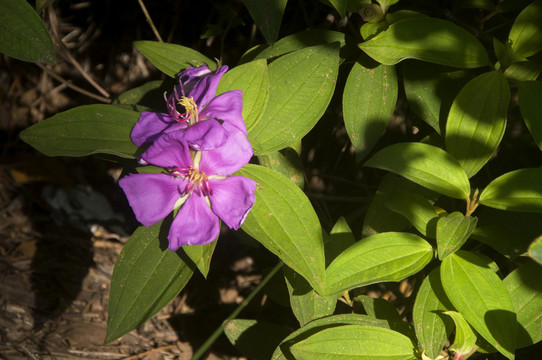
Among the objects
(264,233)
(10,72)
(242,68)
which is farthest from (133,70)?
(264,233)

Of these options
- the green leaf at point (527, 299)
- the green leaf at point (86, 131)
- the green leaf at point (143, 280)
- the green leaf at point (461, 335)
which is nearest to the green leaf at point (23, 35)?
the green leaf at point (86, 131)

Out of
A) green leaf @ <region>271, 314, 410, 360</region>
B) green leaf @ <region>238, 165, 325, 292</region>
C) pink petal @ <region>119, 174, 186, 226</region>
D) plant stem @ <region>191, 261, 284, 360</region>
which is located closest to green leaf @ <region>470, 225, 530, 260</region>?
green leaf @ <region>271, 314, 410, 360</region>

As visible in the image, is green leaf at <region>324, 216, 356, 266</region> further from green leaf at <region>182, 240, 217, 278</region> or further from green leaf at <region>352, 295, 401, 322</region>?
green leaf at <region>182, 240, 217, 278</region>

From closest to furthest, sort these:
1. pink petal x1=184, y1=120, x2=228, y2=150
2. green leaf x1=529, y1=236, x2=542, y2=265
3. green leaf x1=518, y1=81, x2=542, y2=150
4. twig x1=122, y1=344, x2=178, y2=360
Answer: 1. green leaf x1=529, y1=236, x2=542, y2=265
2. pink petal x1=184, y1=120, x2=228, y2=150
3. green leaf x1=518, y1=81, x2=542, y2=150
4. twig x1=122, y1=344, x2=178, y2=360

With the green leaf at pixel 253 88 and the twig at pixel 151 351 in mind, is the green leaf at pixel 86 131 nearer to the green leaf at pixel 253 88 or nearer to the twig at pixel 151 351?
the green leaf at pixel 253 88

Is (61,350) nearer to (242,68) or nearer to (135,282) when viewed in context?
(135,282)
